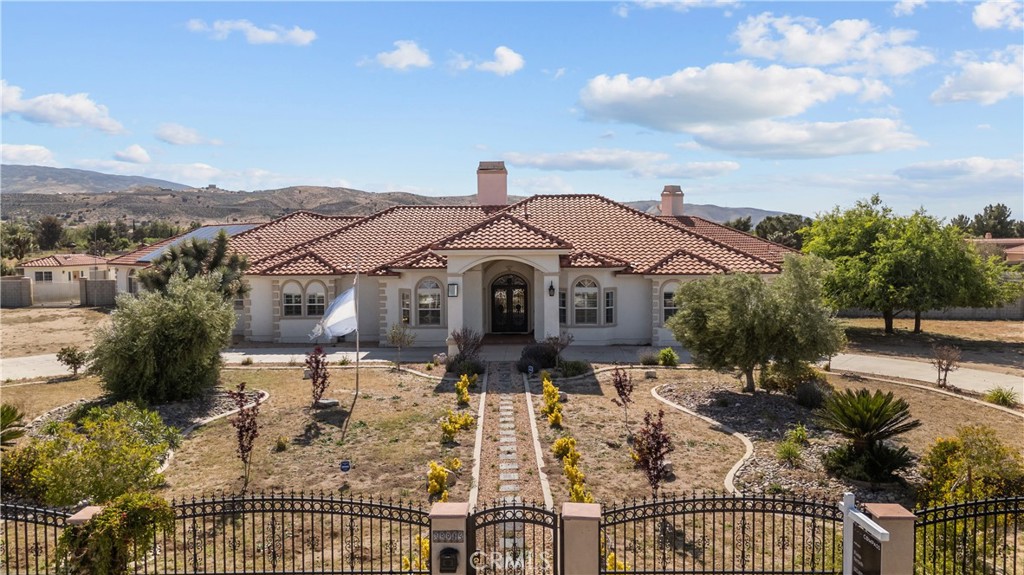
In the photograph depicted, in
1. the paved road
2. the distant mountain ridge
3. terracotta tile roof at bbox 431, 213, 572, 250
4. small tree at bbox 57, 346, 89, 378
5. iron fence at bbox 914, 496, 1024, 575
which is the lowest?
iron fence at bbox 914, 496, 1024, 575

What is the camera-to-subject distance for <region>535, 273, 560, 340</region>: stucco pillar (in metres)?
23.2

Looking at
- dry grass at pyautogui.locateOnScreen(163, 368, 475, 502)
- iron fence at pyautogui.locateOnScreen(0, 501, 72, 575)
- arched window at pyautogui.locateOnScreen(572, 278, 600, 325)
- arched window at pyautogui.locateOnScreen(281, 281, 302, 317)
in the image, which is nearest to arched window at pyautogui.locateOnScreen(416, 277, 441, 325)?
arched window at pyautogui.locateOnScreen(281, 281, 302, 317)

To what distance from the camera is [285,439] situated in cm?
1396

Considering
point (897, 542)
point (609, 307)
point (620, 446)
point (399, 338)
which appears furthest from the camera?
point (609, 307)

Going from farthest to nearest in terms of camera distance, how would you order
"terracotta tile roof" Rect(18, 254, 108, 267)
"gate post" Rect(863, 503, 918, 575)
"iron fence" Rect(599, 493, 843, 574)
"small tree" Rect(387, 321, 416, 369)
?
"terracotta tile roof" Rect(18, 254, 108, 267) < "small tree" Rect(387, 321, 416, 369) < "iron fence" Rect(599, 493, 843, 574) < "gate post" Rect(863, 503, 918, 575)

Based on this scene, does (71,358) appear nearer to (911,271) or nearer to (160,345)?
(160,345)

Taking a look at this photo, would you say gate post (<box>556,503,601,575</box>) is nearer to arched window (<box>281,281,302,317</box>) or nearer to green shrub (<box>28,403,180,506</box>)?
green shrub (<box>28,403,180,506</box>)

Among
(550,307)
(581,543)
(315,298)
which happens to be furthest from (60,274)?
(581,543)

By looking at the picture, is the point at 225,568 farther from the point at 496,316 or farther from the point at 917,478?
the point at 496,316

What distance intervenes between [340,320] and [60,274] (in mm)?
36356

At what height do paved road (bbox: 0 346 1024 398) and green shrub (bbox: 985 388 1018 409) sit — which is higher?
paved road (bbox: 0 346 1024 398)

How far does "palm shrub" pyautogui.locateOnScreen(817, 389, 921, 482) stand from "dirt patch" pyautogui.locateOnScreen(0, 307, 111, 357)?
2219cm

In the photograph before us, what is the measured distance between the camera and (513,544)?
27.3 ft

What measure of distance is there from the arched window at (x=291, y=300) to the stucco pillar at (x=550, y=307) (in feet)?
33.1
